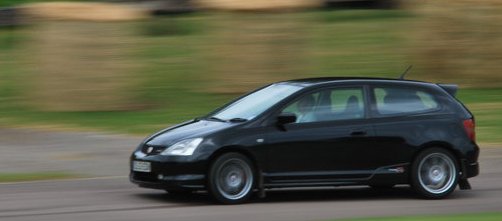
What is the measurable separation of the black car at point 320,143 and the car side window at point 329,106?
1cm

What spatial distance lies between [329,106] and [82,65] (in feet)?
33.0

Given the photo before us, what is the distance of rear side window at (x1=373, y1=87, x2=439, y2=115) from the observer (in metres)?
12.3

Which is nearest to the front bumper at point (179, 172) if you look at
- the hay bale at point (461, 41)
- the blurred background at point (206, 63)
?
the blurred background at point (206, 63)

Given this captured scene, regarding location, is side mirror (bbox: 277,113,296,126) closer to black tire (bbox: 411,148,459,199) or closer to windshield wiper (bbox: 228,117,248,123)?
windshield wiper (bbox: 228,117,248,123)

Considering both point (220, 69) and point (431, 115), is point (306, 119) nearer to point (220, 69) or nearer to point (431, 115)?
point (431, 115)

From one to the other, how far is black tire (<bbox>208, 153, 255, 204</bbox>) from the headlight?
0.93 feet

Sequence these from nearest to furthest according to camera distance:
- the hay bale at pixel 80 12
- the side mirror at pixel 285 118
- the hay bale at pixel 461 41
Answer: the side mirror at pixel 285 118 → the hay bale at pixel 80 12 → the hay bale at pixel 461 41

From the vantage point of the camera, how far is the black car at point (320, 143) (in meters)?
11.5

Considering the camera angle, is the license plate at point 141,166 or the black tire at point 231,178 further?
the license plate at point 141,166

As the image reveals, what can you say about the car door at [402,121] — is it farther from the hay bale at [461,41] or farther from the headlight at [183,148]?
the hay bale at [461,41]

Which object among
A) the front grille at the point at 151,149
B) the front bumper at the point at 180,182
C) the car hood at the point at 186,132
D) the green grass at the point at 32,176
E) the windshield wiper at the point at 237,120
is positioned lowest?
the green grass at the point at 32,176

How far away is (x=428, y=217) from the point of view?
1027 centimetres

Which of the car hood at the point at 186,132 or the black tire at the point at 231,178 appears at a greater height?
the car hood at the point at 186,132

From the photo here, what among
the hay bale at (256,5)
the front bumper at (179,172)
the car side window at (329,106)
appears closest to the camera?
the front bumper at (179,172)
